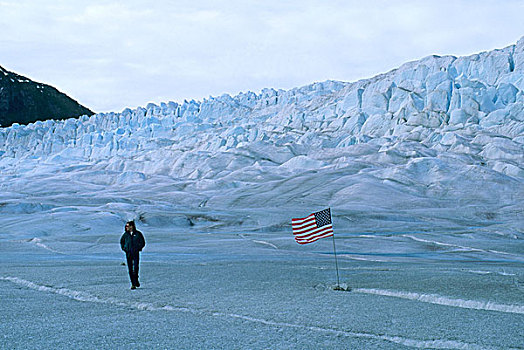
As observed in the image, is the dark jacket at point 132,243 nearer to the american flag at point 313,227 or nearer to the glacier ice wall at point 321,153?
the american flag at point 313,227

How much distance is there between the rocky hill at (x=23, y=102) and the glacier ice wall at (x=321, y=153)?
7265 centimetres

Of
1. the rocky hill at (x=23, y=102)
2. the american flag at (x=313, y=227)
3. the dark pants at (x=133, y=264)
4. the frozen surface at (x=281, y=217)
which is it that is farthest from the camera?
the rocky hill at (x=23, y=102)

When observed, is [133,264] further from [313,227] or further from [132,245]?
[313,227]

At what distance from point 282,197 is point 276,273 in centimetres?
3744

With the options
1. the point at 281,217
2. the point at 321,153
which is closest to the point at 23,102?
the point at 321,153

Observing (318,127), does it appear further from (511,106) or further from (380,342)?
(380,342)

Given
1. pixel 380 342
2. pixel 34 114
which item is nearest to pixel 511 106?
pixel 380 342

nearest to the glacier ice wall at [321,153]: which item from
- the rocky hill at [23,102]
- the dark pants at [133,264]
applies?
the dark pants at [133,264]

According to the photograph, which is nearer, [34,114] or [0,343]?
[0,343]

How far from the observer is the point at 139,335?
6.46m

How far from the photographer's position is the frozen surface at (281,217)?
711 cm

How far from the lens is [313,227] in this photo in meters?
10.9

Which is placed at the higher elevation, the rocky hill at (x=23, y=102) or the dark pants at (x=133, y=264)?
the rocky hill at (x=23, y=102)

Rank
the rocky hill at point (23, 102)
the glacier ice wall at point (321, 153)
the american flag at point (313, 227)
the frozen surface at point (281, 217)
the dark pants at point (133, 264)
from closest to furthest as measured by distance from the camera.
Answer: the frozen surface at point (281, 217), the dark pants at point (133, 264), the american flag at point (313, 227), the glacier ice wall at point (321, 153), the rocky hill at point (23, 102)
